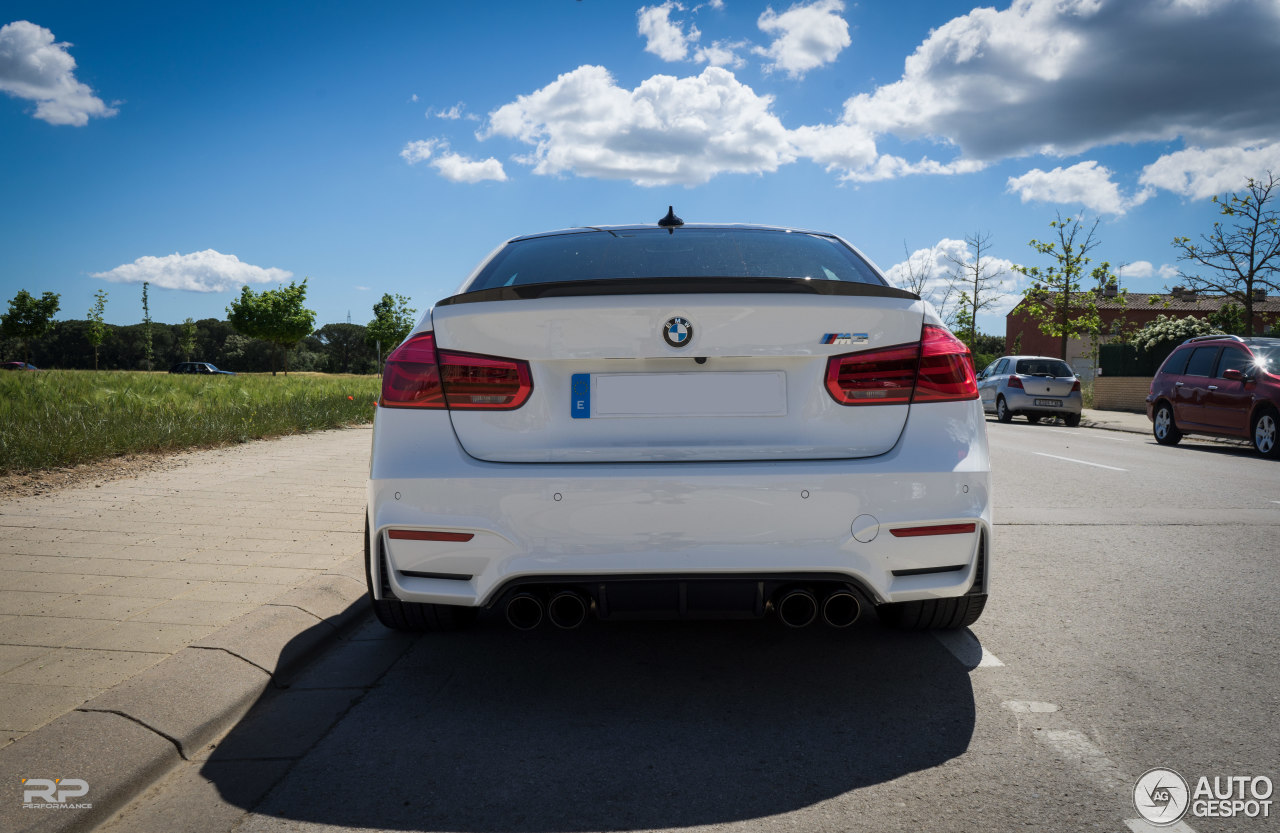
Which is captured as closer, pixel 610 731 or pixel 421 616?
pixel 610 731

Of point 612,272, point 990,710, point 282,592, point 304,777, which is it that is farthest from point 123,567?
point 990,710

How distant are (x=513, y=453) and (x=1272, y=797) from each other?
2.22m

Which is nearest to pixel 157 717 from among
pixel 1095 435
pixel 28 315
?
pixel 1095 435

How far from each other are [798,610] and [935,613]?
32.6 inches

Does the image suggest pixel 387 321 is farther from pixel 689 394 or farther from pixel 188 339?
pixel 689 394

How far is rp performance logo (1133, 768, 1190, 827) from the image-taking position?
7.34 feet

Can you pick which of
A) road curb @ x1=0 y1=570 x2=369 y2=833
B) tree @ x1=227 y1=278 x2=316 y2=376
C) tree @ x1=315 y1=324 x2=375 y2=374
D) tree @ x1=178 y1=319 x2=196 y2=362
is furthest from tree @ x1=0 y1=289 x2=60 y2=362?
road curb @ x1=0 y1=570 x2=369 y2=833

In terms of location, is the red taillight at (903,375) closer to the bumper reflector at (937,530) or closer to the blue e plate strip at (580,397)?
the bumper reflector at (937,530)

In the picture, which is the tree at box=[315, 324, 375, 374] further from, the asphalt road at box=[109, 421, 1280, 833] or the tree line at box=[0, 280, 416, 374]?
the asphalt road at box=[109, 421, 1280, 833]

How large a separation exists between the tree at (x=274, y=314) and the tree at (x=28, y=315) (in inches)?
742

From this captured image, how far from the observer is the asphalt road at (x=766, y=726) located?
7.52ft

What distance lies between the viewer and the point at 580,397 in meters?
2.79

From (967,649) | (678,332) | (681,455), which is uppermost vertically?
(678,332)

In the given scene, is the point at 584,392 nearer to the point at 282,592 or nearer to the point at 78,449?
the point at 282,592
